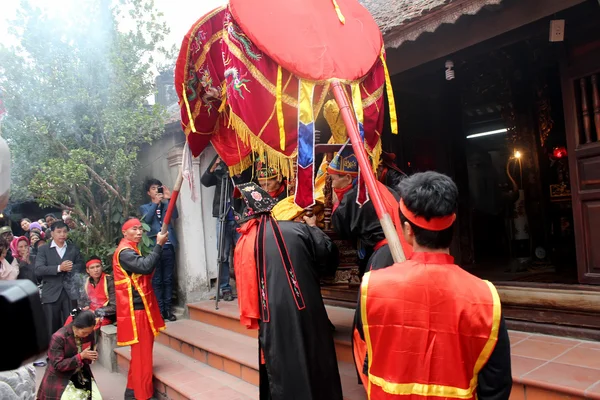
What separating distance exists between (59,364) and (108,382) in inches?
91.1

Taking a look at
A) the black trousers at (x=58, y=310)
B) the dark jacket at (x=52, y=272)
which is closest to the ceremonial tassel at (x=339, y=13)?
the dark jacket at (x=52, y=272)

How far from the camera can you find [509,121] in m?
6.81

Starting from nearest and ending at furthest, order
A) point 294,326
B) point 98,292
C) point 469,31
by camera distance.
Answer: point 294,326
point 469,31
point 98,292

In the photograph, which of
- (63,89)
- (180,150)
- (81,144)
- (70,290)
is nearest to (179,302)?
(70,290)

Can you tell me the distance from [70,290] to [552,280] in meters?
6.97

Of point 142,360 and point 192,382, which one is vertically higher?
point 142,360

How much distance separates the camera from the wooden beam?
143 inches

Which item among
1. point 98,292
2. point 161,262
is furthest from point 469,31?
point 98,292

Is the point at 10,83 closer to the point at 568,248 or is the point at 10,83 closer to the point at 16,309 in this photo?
the point at 16,309

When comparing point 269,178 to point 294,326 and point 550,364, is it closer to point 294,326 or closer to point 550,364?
point 294,326

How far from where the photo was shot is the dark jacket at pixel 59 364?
4.15m

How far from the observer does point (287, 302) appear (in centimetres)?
325

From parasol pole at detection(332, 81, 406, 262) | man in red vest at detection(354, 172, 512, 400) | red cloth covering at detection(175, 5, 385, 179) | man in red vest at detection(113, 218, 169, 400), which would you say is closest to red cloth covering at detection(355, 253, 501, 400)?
man in red vest at detection(354, 172, 512, 400)

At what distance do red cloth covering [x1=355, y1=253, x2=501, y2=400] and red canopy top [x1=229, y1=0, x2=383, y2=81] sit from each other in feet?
5.38
